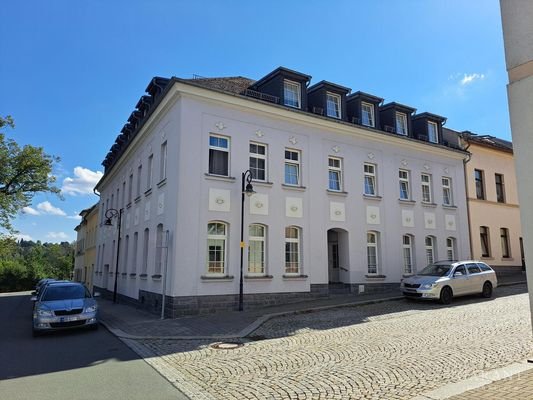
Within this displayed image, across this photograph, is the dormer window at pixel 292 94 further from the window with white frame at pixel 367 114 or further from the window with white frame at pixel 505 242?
the window with white frame at pixel 505 242

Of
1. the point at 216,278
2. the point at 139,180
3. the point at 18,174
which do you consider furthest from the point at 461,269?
the point at 18,174

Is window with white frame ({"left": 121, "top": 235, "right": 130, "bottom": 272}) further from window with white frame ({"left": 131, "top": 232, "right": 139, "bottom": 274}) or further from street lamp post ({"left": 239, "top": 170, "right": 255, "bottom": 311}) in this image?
street lamp post ({"left": 239, "top": 170, "right": 255, "bottom": 311})

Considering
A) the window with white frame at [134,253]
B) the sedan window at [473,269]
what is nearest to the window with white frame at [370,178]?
the sedan window at [473,269]

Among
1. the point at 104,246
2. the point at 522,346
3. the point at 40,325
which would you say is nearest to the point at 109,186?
the point at 104,246

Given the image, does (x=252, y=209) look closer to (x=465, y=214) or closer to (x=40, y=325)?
(x=40, y=325)

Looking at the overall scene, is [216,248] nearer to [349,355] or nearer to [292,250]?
[292,250]

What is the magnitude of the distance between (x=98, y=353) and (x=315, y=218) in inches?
429

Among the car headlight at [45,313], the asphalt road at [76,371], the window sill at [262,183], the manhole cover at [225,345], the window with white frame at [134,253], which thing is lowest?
the asphalt road at [76,371]

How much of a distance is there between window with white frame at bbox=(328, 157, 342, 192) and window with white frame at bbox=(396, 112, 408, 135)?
545 cm

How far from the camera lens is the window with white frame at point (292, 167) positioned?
1778 cm

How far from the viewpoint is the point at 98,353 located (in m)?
9.19

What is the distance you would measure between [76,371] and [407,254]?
1745 centimetres

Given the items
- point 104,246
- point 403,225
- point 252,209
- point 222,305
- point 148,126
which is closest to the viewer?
point 222,305

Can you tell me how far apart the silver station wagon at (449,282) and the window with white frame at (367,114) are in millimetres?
8152
